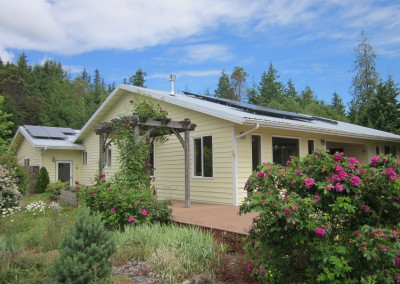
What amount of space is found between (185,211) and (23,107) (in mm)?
32260

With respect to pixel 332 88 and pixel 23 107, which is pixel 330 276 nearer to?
pixel 23 107

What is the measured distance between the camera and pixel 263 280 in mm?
3520

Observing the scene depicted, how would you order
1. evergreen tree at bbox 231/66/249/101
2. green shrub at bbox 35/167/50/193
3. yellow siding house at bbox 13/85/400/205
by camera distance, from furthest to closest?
evergreen tree at bbox 231/66/249/101 < green shrub at bbox 35/167/50/193 < yellow siding house at bbox 13/85/400/205

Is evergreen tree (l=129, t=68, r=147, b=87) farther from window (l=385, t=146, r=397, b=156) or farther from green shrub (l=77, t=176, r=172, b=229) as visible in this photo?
green shrub (l=77, t=176, r=172, b=229)

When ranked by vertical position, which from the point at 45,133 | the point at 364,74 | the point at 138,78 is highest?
the point at 138,78

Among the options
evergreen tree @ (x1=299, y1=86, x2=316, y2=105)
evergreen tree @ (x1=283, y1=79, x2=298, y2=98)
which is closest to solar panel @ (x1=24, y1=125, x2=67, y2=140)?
evergreen tree @ (x1=283, y1=79, x2=298, y2=98)

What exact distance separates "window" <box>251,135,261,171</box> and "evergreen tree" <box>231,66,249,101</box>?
111 feet

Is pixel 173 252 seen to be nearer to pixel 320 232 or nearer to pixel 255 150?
pixel 320 232

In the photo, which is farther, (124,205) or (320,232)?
(124,205)

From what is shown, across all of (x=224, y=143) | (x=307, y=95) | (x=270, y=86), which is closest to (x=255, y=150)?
(x=224, y=143)

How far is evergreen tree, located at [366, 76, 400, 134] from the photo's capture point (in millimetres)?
22516

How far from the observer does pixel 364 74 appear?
102ft

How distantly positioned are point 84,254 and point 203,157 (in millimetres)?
7759

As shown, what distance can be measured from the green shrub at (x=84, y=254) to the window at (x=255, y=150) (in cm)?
729
